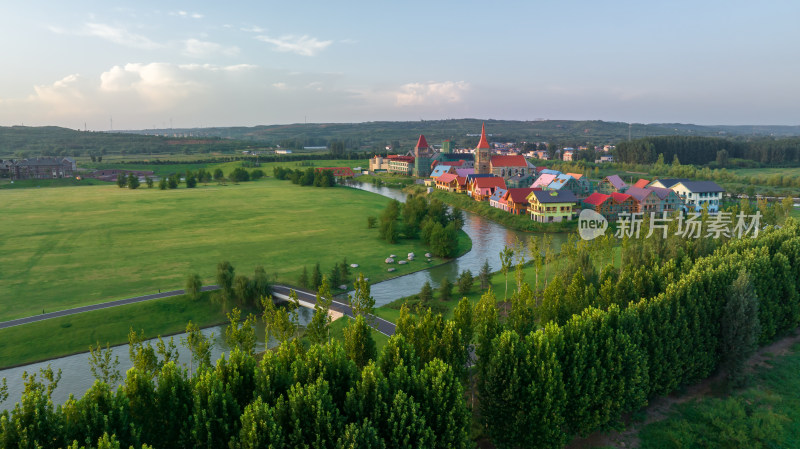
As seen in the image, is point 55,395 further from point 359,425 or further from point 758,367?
point 758,367

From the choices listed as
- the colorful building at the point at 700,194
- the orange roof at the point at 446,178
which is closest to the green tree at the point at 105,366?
the colorful building at the point at 700,194

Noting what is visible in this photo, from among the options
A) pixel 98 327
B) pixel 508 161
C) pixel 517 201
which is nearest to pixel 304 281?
pixel 98 327

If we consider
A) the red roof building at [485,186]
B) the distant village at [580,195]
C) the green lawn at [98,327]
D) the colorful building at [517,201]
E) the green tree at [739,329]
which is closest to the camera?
the green tree at [739,329]

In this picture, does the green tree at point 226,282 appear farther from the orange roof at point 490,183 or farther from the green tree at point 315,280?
the orange roof at point 490,183

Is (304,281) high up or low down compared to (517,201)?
down

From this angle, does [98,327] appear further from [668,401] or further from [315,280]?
[668,401]

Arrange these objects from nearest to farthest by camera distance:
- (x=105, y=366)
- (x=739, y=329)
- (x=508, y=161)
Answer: (x=105, y=366), (x=739, y=329), (x=508, y=161)
